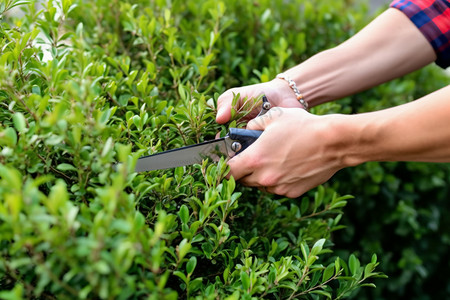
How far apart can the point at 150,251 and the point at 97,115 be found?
435mm

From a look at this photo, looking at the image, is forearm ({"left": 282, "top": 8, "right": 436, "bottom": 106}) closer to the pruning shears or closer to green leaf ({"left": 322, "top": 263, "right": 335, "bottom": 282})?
the pruning shears

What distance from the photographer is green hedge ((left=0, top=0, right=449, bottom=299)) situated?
1.11m

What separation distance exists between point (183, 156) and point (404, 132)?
815 millimetres

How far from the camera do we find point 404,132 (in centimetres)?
166

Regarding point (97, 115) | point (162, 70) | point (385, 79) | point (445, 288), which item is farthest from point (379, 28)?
point (445, 288)

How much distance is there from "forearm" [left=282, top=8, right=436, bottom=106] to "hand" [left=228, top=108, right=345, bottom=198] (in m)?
0.55

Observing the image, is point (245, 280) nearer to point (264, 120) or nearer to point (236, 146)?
point (236, 146)

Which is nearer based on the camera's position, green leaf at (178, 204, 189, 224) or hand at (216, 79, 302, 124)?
green leaf at (178, 204, 189, 224)

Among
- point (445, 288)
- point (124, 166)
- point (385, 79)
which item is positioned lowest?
point (445, 288)

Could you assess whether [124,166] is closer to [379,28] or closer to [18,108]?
[18,108]

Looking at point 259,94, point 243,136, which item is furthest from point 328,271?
point 259,94

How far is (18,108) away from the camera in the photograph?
159cm

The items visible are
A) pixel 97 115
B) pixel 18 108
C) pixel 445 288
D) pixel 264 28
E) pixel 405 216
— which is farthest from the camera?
pixel 445 288

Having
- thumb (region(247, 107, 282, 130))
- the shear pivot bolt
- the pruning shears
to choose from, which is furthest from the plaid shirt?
the shear pivot bolt
